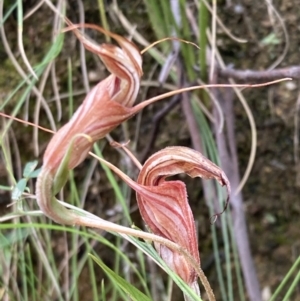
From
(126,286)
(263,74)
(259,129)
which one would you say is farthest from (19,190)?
(259,129)

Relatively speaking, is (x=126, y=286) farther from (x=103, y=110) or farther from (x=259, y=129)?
(x=259, y=129)

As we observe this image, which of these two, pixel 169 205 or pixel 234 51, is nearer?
pixel 169 205

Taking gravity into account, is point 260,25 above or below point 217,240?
above

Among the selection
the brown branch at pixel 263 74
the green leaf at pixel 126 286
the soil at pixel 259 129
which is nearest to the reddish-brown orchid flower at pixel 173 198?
the green leaf at pixel 126 286

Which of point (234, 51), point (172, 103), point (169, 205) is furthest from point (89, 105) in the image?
point (234, 51)

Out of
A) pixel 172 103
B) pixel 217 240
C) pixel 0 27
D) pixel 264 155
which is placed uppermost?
pixel 0 27

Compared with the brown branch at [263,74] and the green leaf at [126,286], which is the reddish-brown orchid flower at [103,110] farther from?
the brown branch at [263,74]

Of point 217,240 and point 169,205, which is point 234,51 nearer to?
point 217,240
